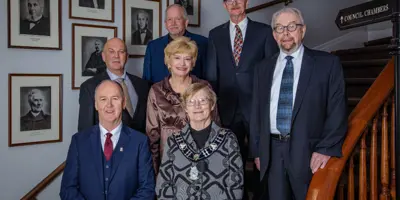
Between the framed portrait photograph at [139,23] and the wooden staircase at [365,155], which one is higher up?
the framed portrait photograph at [139,23]

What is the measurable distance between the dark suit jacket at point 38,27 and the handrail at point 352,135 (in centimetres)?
224

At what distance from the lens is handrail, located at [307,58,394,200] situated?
195 cm

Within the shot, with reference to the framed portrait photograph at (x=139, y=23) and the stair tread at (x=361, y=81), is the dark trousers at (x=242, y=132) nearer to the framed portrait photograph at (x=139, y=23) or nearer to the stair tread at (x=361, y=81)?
the framed portrait photograph at (x=139, y=23)

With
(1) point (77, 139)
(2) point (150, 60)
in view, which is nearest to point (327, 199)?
(1) point (77, 139)

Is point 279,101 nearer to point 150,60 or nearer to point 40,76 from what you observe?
point 150,60

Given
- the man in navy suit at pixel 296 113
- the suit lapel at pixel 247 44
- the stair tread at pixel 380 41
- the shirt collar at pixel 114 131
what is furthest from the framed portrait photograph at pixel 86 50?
the stair tread at pixel 380 41

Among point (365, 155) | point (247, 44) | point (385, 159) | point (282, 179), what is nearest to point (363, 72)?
point (247, 44)

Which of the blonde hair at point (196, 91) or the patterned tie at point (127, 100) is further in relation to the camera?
the patterned tie at point (127, 100)

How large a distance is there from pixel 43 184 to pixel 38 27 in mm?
1199

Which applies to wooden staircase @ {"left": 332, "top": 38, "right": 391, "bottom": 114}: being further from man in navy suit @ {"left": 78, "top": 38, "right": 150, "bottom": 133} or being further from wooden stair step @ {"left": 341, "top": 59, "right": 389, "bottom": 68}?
man in navy suit @ {"left": 78, "top": 38, "right": 150, "bottom": 133}

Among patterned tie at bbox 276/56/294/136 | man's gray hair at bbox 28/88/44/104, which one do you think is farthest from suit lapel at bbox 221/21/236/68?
man's gray hair at bbox 28/88/44/104

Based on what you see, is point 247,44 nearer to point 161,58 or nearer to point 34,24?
point 161,58

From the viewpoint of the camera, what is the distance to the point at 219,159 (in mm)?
2088

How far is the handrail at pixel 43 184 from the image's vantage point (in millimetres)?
3090
